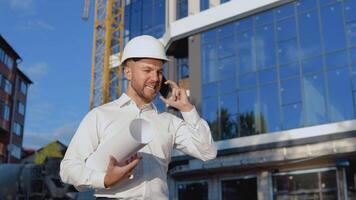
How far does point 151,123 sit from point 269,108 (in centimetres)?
2341

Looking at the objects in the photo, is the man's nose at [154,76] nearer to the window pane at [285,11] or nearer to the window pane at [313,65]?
the window pane at [313,65]

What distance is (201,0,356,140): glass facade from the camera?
23.9 m

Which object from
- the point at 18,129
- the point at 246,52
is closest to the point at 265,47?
the point at 246,52

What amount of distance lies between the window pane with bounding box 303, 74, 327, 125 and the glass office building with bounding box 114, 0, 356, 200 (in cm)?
5

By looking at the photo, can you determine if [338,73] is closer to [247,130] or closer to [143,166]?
[247,130]

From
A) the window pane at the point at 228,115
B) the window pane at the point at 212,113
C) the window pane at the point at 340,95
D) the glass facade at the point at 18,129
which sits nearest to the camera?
the window pane at the point at 340,95

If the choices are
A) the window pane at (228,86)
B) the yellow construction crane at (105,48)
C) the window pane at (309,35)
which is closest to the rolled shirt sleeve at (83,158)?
the window pane at (309,35)

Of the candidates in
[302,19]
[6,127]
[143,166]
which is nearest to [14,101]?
[6,127]

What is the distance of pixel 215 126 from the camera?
28.2 meters

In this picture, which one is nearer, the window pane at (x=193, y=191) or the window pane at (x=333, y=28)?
the window pane at (x=333, y=28)

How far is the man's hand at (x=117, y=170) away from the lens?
2.43 m

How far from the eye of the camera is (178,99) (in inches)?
126

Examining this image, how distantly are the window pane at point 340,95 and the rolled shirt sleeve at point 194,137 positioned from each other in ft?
69.2

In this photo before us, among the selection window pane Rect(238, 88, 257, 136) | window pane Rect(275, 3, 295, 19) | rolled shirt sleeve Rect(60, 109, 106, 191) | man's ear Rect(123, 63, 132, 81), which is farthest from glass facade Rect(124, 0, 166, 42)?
rolled shirt sleeve Rect(60, 109, 106, 191)
